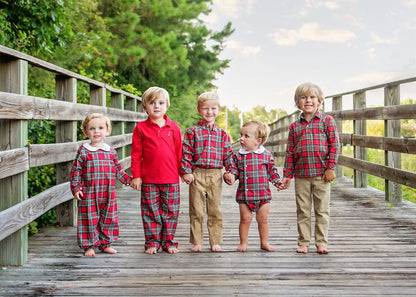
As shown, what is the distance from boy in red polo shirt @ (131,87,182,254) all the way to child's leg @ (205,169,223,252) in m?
0.26

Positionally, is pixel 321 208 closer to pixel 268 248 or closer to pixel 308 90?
pixel 268 248

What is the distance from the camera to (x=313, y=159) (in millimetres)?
3881

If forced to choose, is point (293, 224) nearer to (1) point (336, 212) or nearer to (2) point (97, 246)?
(1) point (336, 212)

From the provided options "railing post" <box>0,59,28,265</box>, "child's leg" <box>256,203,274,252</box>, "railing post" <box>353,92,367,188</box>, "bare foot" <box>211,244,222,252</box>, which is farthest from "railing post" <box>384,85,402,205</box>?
"railing post" <box>0,59,28,265</box>

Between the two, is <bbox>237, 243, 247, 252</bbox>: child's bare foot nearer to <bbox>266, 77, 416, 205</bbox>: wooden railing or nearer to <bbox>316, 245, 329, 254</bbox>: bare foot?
<bbox>316, 245, 329, 254</bbox>: bare foot

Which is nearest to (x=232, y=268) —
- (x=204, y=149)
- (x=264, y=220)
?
(x=264, y=220)

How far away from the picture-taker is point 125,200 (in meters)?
6.76

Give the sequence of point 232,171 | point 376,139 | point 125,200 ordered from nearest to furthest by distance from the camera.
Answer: point 232,171, point 376,139, point 125,200

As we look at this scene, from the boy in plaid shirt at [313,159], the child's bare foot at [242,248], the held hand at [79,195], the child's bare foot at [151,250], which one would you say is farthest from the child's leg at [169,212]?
the boy in plaid shirt at [313,159]

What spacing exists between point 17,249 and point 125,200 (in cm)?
334

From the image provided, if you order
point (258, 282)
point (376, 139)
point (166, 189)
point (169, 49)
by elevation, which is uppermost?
point (169, 49)

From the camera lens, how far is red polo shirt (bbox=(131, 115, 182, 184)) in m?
3.86

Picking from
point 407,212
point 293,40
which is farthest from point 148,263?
point 293,40

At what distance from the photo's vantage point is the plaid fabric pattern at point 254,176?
3.86m
